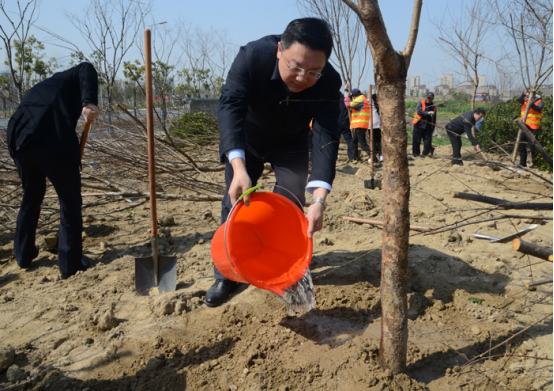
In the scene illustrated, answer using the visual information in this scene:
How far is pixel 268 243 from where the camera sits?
2498 mm

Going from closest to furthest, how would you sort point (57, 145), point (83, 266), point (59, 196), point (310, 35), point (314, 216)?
1. point (310, 35)
2. point (314, 216)
3. point (57, 145)
4. point (59, 196)
5. point (83, 266)

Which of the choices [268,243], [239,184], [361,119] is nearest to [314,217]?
[239,184]

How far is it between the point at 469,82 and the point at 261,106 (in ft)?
28.5

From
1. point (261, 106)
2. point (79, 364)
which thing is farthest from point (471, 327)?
point (79, 364)

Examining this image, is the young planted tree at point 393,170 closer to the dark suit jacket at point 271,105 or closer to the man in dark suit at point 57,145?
the dark suit jacket at point 271,105

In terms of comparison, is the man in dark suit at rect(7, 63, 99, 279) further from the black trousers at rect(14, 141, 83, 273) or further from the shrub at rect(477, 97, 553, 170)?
the shrub at rect(477, 97, 553, 170)

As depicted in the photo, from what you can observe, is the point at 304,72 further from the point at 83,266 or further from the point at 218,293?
the point at 83,266

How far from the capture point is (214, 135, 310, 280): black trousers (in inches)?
97.9

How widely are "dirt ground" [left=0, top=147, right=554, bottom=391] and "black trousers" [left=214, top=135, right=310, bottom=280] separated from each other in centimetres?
51

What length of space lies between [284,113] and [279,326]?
1.25 meters

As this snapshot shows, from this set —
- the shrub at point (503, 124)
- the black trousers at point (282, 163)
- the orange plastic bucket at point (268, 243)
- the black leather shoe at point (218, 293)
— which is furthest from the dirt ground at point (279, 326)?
the shrub at point (503, 124)

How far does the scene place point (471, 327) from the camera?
216 centimetres

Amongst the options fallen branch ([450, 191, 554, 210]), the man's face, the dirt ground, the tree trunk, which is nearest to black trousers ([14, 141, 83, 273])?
the dirt ground

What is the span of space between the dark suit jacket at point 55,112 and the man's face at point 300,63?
5.25 feet
